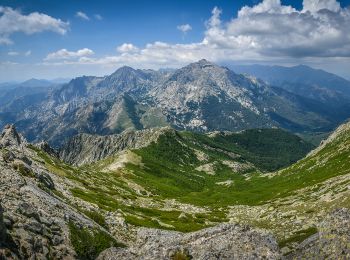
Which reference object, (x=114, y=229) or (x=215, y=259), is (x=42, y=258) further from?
(x=114, y=229)

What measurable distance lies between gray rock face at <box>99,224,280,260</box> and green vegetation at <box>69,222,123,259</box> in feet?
11.9

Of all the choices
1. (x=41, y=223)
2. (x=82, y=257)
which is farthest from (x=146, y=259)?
(x=41, y=223)

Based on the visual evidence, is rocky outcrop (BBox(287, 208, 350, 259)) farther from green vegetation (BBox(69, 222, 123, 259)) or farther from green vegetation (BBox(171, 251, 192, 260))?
green vegetation (BBox(69, 222, 123, 259))

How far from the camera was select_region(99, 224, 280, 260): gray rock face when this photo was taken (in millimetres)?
38312

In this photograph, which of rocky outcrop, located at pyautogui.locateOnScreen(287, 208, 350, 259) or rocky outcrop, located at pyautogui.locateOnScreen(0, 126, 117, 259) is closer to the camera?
rocky outcrop, located at pyautogui.locateOnScreen(287, 208, 350, 259)

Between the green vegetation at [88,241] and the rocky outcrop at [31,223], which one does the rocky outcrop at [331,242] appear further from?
the rocky outcrop at [31,223]

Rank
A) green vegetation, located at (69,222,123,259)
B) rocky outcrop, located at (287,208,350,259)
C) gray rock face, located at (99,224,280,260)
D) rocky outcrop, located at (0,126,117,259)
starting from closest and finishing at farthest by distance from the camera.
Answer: rocky outcrop, located at (287,208,350,259), gray rock face, located at (99,224,280,260), rocky outcrop, located at (0,126,117,259), green vegetation, located at (69,222,123,259)

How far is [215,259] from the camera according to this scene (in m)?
37.8

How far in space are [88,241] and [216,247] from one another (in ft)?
61.8

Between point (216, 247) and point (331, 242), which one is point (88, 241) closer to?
point (216, 247)

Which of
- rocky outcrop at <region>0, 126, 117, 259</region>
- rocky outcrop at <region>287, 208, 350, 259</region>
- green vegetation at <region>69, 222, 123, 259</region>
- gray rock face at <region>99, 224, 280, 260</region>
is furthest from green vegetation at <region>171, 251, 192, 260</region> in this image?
rocky outcrop at <region>0, 126, 117, 259</region>

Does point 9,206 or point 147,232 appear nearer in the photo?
point 9,206

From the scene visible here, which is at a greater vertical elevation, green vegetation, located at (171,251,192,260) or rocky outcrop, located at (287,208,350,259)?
rocky outcrop, located at (287,208,350,259)

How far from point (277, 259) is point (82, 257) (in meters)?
23.2
